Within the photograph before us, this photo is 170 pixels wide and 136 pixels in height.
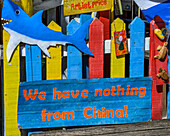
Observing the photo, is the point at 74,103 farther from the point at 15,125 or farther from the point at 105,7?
the point at 105,7

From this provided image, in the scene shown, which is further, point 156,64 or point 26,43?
point 156,64

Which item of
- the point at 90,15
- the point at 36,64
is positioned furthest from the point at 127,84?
the point at 36,64

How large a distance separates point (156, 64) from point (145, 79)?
279 millimetres

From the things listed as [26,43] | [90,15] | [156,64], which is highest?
[90,15]

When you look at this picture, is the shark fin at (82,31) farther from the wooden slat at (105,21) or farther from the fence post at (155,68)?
the fence post at (155,68)

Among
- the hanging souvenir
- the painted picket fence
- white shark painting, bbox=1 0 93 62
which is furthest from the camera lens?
the hanging souvenir

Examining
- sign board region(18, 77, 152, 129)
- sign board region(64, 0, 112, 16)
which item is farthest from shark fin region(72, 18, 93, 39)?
sign board region(18, 77, 152, 129)

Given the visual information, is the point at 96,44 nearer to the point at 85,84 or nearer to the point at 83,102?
the point at 85,84

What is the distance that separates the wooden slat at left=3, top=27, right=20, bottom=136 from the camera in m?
2.97

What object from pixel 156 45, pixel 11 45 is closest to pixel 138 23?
pixel 156 45

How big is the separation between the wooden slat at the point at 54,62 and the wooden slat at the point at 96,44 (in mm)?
448

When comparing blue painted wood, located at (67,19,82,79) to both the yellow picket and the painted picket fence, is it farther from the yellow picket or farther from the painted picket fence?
the yellow picket

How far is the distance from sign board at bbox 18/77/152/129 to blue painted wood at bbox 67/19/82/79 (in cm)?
10

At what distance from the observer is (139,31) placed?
3.16 metres
